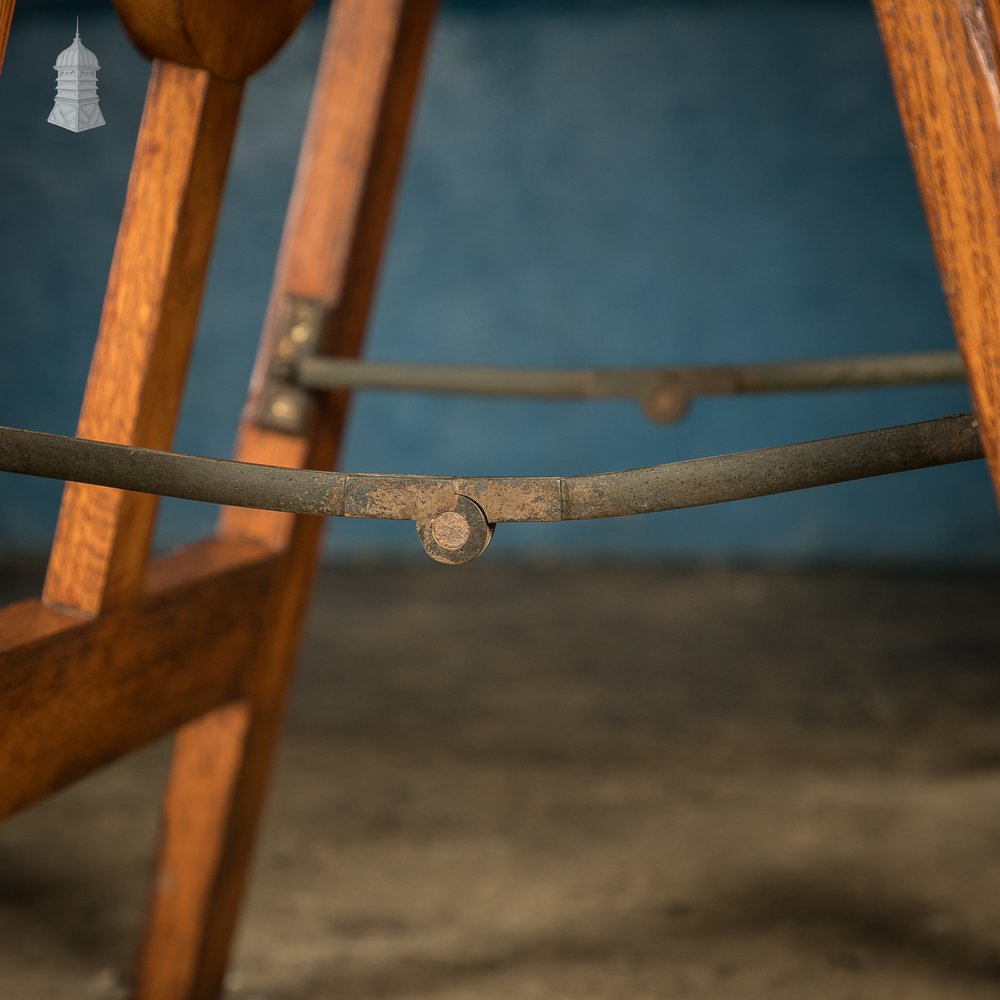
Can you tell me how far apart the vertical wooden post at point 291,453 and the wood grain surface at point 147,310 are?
0.23 meters

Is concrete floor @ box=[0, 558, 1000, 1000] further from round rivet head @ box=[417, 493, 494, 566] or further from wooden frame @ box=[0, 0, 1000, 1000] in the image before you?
round rivet head @ box=[417, 493, 494, 566]

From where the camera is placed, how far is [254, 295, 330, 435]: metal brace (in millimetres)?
1163

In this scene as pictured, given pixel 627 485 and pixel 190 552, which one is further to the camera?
pixel 190 552

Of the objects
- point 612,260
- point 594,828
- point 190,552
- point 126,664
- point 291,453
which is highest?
point 612,260

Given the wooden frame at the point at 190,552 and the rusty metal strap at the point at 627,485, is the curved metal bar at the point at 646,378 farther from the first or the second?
the rusty metal strap at the point at 627,485

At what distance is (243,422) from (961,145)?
740 millimetres

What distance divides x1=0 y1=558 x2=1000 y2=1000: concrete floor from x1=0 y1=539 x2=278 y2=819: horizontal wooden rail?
0.50m

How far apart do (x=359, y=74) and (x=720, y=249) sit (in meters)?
2.93

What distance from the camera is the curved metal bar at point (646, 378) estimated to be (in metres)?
1.15

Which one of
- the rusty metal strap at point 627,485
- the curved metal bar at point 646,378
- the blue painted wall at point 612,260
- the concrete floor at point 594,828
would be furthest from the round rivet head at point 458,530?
the blue painted wall at point 612,260

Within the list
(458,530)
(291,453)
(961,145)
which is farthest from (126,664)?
(961,145)

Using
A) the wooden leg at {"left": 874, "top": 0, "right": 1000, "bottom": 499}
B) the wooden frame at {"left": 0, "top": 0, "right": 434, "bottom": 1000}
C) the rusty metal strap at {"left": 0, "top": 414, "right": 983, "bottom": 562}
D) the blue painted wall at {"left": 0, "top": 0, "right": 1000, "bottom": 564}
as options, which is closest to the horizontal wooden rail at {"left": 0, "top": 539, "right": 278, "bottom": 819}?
A: the wooden frame at {"left": 0, "top": 0, "right": 434, "bottom": 1000}

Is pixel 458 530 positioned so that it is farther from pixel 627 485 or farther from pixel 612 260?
pixel 612 260

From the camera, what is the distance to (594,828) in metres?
1.88
